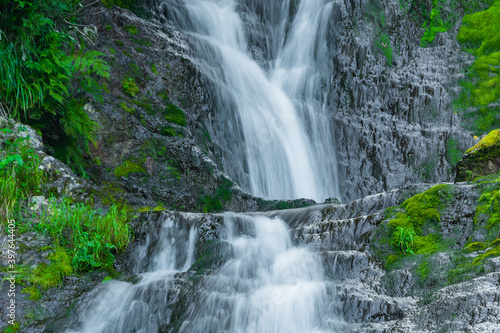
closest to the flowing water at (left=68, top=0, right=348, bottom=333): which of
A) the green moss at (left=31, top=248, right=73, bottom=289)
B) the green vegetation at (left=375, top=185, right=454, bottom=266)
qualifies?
the green moss at (left=31, top=248, right=73, bottom=289)

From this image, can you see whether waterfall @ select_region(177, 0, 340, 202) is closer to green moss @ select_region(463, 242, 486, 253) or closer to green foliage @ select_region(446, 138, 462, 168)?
green foliage @ select_region(446, 138, 462, 168)

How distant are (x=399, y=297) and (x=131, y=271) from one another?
3.37 m

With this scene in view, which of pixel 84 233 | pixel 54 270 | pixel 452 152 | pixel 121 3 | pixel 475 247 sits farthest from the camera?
pixel 452 152

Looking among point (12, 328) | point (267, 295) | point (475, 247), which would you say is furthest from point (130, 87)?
point (475, 247)

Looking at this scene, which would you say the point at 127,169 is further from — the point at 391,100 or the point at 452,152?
the point at 452,152

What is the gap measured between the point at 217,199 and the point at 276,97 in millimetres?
4599

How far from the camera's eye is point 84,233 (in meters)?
5.38

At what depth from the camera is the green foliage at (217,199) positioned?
806 cm

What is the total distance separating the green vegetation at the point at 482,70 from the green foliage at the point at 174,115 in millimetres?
8022

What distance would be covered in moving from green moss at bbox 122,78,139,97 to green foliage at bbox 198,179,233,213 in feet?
8.94

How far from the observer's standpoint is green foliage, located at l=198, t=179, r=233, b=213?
806 cm

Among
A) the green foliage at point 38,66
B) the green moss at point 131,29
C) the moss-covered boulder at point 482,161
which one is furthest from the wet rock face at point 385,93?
the moss-covered boulder at point 482,161

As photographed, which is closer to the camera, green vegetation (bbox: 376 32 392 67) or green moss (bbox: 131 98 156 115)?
green moss (bbox: 131 98 156 115)

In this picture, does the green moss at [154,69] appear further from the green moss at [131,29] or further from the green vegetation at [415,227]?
the green vegetation at [415,227]
